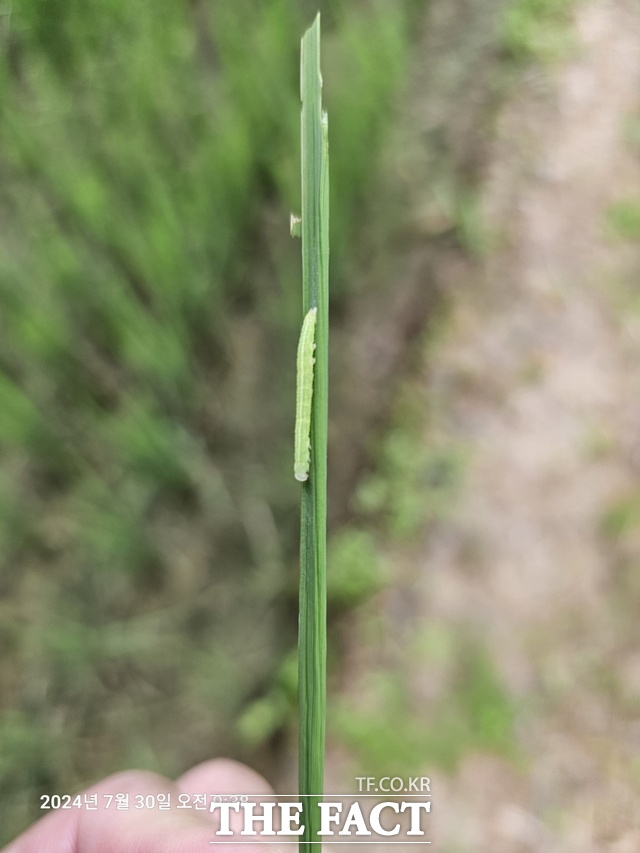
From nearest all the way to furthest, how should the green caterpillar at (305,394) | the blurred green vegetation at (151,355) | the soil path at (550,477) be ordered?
the green caterpillar at (305,394), the blurred green vegetation at (151,355), the soil path at (550,477)

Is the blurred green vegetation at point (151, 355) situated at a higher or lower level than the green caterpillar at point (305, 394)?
higher

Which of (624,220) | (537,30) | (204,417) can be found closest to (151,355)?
(204,417)

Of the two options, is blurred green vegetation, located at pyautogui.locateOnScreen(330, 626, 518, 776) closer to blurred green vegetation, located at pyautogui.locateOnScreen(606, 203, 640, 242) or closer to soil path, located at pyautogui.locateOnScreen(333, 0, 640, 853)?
soil path, located at pyautogui.locateOnScreen(333, 0, 640, 853)

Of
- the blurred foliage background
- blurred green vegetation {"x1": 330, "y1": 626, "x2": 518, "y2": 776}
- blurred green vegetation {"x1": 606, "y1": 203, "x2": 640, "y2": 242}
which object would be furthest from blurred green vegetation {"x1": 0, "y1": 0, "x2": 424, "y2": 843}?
blurred green vegetation {"x1": 606, "y1": 203, "x2": 640, "y2": 242}

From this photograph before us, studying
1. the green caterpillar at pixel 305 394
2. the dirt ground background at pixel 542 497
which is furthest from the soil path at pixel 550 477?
the green caterpillar at pixel 305 394

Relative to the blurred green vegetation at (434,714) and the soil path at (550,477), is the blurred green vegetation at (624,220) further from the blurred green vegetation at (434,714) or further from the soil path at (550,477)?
the blurred green vegetation at (434,714)

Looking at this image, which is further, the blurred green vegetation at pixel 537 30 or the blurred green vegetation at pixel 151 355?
the blurred green vegetation at pixel 537 30

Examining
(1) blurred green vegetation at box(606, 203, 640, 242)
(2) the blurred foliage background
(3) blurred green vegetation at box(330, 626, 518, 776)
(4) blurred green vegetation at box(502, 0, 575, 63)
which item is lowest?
(3) blurred green vegetation at box(330, 626, 518, 776)
